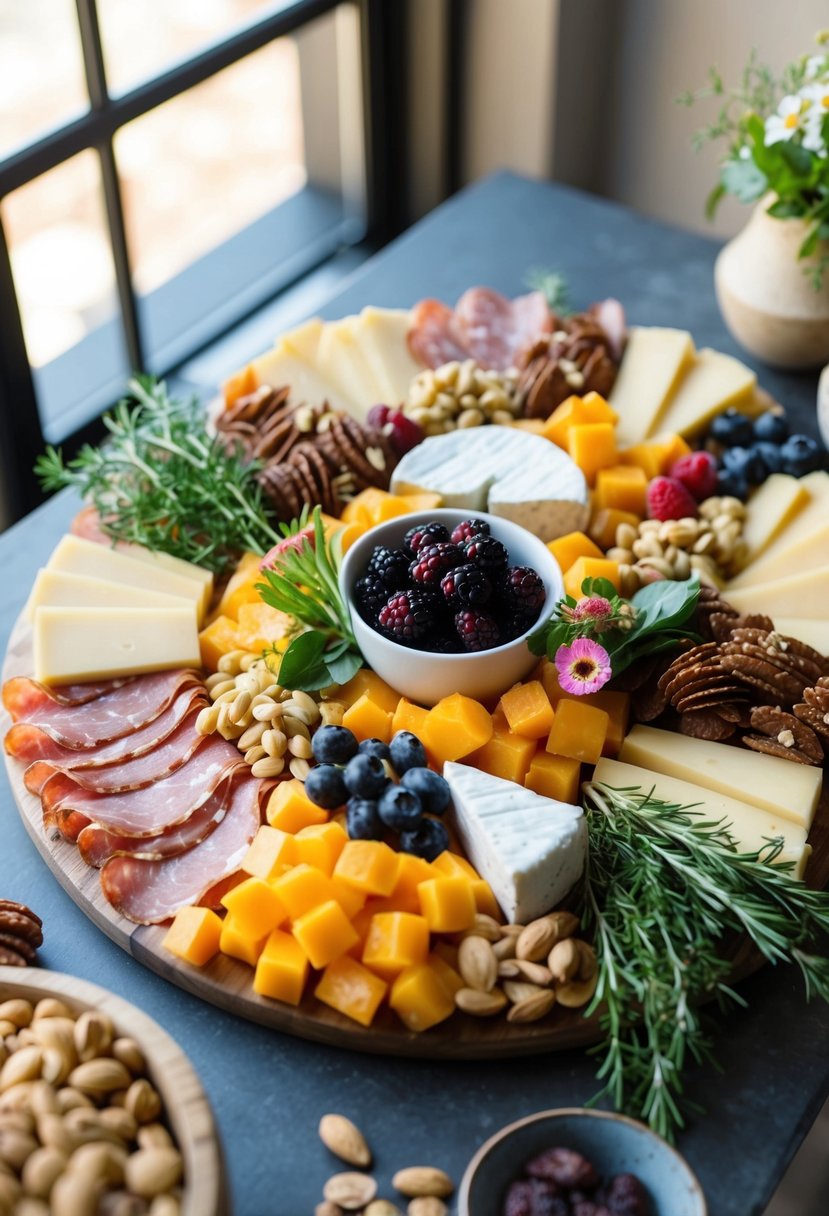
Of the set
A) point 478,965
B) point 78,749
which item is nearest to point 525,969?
point 478,965

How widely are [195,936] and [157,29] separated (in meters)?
2.10

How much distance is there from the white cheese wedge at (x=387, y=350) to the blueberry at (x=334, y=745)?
76cm

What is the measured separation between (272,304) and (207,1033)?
191cm

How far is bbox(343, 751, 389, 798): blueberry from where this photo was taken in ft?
4.31

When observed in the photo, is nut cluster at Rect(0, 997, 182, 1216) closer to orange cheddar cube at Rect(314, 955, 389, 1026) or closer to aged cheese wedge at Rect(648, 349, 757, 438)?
orange cheddar cube at Rect(314, 955, 389, 1026)

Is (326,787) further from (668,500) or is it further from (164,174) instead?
(164,174)

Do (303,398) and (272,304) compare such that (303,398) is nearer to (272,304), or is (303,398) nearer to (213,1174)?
(272,304)

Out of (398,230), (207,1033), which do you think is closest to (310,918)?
(207,1033)

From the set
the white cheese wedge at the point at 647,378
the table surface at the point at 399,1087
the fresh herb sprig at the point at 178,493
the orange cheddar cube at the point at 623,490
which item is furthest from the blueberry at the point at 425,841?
the white cheese wedge at the point at 647,378

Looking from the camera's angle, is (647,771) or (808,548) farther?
(808,548)

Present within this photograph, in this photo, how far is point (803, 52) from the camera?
9.25ft

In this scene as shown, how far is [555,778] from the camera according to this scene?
1.42 m

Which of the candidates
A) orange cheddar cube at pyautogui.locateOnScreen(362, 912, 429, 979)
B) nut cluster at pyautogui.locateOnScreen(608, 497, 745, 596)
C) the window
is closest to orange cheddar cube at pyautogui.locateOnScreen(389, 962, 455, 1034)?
orange cheddar cube at pyautogui.locateOnScreen(362, 912, 429, 979)

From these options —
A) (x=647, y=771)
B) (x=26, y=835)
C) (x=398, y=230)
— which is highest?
(x=647, y=771)
